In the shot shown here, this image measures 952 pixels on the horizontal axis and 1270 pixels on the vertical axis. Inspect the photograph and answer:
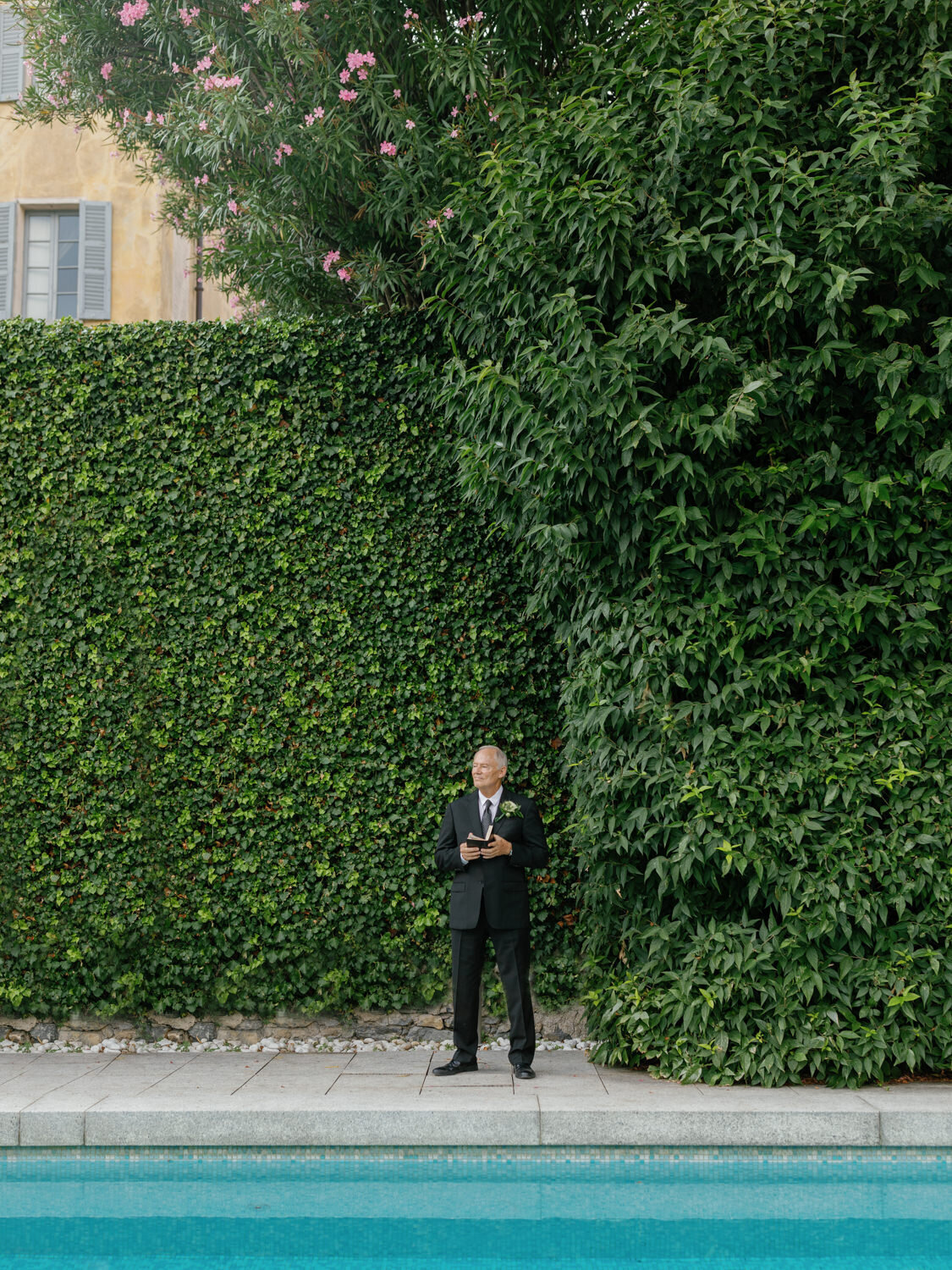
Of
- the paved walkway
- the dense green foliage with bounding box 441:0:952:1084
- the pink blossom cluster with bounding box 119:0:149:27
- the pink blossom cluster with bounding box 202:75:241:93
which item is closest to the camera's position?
the paved walkway

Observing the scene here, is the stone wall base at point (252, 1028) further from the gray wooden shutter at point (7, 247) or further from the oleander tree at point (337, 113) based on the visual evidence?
the gray wooden shutter at point (7, 247)

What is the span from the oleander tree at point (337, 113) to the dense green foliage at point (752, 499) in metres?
0.64

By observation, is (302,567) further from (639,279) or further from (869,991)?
(869,991)

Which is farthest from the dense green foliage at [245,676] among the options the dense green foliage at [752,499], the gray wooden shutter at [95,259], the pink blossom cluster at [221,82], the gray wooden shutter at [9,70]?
the gray wooden shutter at [9,70]

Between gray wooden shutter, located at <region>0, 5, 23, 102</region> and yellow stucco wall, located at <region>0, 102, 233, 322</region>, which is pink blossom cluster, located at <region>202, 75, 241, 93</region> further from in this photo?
gray wooden shutter, located at <region>0, 5, 23, 102</region>

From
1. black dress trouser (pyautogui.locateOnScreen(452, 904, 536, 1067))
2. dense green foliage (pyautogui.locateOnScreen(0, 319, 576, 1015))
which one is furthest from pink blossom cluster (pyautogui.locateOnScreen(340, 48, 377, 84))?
black dress trouser (pyautogui.locateOnScreen(452, 904, 536, 1067))

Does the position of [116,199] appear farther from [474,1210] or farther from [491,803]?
[474,1210]

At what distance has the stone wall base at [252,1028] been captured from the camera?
293 inches

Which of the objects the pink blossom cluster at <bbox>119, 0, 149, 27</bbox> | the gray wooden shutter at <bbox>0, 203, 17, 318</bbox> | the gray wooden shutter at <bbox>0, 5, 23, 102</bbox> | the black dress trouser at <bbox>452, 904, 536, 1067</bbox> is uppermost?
the gray wooden shutter at <bbox>0, 5, 23, 102</bbox>

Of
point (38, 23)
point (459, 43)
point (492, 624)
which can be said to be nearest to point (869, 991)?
point (492, 624)

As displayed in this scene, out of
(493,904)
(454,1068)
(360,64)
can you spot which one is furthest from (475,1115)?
(360,64)

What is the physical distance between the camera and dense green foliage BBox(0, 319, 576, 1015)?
7398mm

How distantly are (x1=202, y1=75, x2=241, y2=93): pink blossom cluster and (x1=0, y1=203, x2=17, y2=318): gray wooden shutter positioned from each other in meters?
7.63

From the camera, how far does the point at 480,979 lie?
6.58m
